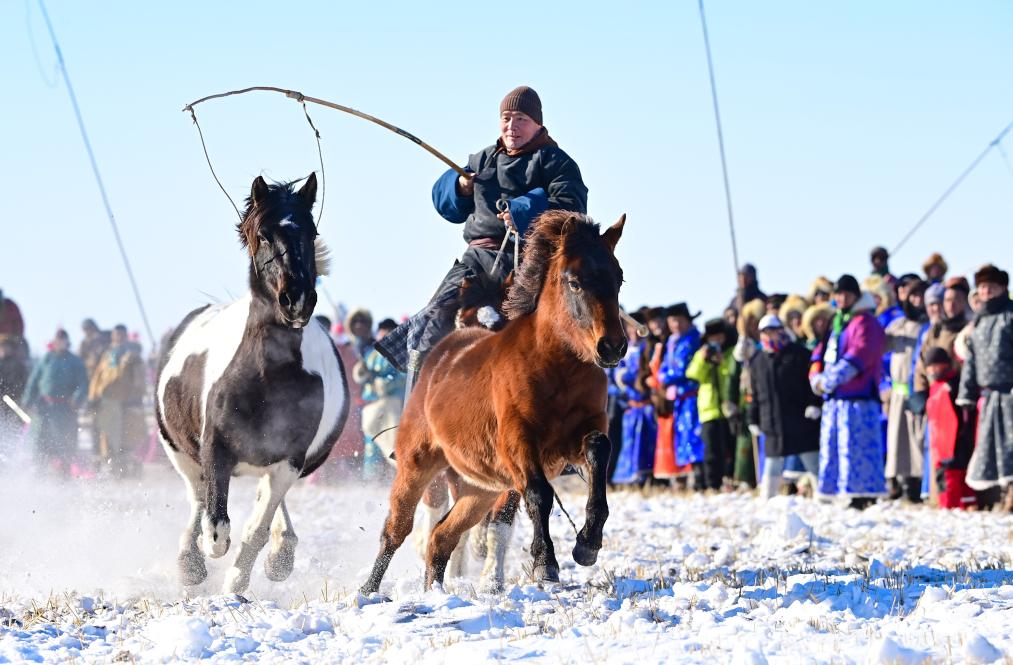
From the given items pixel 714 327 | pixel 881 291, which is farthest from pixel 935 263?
pixel 714 327

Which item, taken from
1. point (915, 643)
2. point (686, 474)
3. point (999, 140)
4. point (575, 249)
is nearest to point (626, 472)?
point (686, 474)

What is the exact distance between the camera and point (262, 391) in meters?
7.96

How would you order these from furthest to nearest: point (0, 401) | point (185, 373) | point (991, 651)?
point (0, 401) → point (185, 373) → point (991, 651)

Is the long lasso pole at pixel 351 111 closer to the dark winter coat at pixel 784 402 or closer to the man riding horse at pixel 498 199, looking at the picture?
the man riding horse at pixel 498 199

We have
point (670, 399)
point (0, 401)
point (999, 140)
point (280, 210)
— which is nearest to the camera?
point (280, 210)

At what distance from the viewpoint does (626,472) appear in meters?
17.2

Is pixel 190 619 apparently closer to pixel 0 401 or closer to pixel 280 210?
pixel 280 210

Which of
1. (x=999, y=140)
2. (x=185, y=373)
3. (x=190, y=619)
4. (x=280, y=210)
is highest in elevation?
(x=999, y=140)

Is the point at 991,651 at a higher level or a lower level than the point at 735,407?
lower

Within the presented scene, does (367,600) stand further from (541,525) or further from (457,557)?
(457,557)

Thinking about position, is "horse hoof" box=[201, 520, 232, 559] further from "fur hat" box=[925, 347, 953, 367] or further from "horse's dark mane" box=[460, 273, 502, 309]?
"fur hat" box=[925, 347, 953, 367]

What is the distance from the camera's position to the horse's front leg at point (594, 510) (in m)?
6.28

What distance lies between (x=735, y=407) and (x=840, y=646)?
10.5m

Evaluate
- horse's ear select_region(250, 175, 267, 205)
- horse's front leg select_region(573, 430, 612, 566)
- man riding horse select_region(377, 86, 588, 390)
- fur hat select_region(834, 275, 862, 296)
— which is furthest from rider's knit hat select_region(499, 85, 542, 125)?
fur hat select_region(834, 275, 862, 296)
